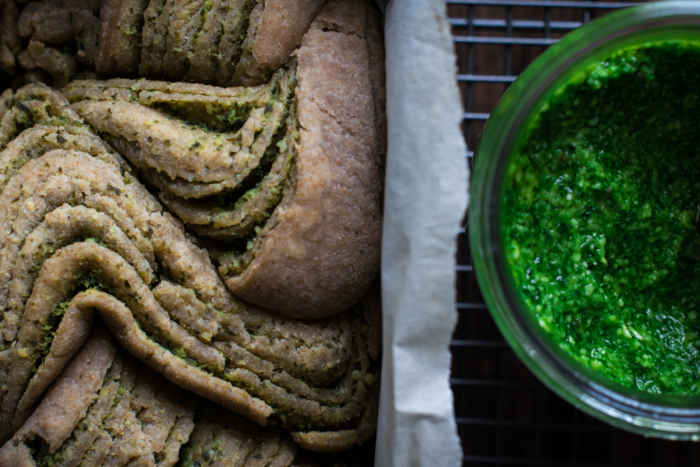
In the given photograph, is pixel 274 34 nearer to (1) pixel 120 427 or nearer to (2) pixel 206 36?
(2) pixel 206 36

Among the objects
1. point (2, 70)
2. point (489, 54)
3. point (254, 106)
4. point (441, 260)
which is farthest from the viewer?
point (489, 54)

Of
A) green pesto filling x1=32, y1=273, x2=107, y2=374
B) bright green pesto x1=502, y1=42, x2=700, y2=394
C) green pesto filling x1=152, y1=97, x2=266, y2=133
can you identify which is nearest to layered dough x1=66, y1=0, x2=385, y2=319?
green pesto filling x1=152, y1=97, x2=266, y2=133

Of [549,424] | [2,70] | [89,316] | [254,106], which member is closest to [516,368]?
[549,424]

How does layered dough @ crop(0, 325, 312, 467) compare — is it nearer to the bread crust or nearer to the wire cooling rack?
the bread crust

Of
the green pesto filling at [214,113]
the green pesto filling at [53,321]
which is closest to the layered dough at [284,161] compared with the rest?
the green pesto filling at [214,113]

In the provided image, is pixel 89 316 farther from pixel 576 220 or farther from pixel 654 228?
pixel 654 228

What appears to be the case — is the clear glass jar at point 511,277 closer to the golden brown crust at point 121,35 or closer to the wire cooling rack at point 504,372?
the wire cooling rack at point 504,372
